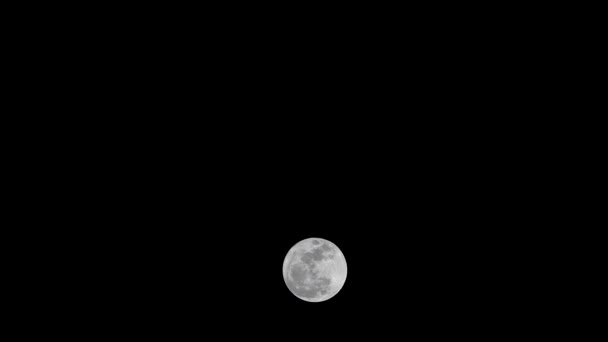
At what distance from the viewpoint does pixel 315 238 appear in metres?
8.20

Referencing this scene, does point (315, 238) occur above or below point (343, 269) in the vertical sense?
above

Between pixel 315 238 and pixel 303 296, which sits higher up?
pixel 315 238

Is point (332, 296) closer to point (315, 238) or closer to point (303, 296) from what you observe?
point (303, 296)

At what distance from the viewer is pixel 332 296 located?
8133mm

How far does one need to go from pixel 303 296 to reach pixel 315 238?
3.72ft

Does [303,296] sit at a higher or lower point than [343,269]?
lower

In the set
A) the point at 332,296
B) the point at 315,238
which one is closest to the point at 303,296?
the point at 332,296

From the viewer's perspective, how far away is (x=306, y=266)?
7.91 meters

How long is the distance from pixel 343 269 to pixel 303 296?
36.9 inches

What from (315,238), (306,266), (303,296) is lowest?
(303,296)

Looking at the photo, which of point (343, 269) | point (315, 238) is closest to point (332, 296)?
point (343, 269)

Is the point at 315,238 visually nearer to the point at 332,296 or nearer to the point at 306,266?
the point at 306,266

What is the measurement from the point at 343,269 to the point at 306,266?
77 centimetres

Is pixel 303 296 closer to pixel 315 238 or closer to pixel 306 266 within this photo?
pixel 306 266
